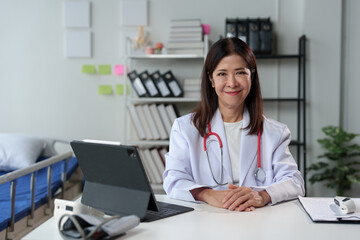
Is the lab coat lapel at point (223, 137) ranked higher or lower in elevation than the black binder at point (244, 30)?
lower

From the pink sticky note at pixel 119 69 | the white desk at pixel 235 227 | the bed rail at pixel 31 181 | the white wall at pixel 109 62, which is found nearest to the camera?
the white desk at pixel 235 227

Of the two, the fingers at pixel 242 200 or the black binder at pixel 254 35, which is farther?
the black binder at pixel 254 35

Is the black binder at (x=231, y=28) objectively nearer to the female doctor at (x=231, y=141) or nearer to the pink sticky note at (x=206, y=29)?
the pink sticky note at (x=206, y=29)

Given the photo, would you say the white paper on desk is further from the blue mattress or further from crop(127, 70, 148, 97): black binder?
crop(127, 70, 148, 97): black binder

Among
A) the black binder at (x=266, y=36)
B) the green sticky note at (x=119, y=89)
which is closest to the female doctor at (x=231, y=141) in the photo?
the black binder at (x=266, y=36)

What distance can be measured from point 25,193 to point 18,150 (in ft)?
2.33

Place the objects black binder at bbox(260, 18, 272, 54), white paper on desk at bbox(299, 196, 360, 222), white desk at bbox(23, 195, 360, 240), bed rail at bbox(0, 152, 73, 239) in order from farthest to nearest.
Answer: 1. black binder at bbox(260, 18, 272, 54)
2. bed rail at bbox(0, 152, 73, 239)
3. white paper on desk at bbox(299, 196, 360, 222)
4. white desk at bbox(23, 195, 360, 240)

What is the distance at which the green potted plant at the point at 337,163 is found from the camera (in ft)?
11.1

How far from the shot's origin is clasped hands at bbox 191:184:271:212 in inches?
53.9

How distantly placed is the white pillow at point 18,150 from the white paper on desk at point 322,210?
7.69 ft

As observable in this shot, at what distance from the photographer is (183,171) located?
5.38 feet

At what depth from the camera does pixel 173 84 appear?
3.58 meters

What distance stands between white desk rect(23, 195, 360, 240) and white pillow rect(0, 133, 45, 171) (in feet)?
6.95

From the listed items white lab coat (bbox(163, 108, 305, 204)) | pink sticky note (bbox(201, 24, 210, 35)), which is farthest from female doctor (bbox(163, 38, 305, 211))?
pink sticky note (bbox(201, 24, 210, 35))
